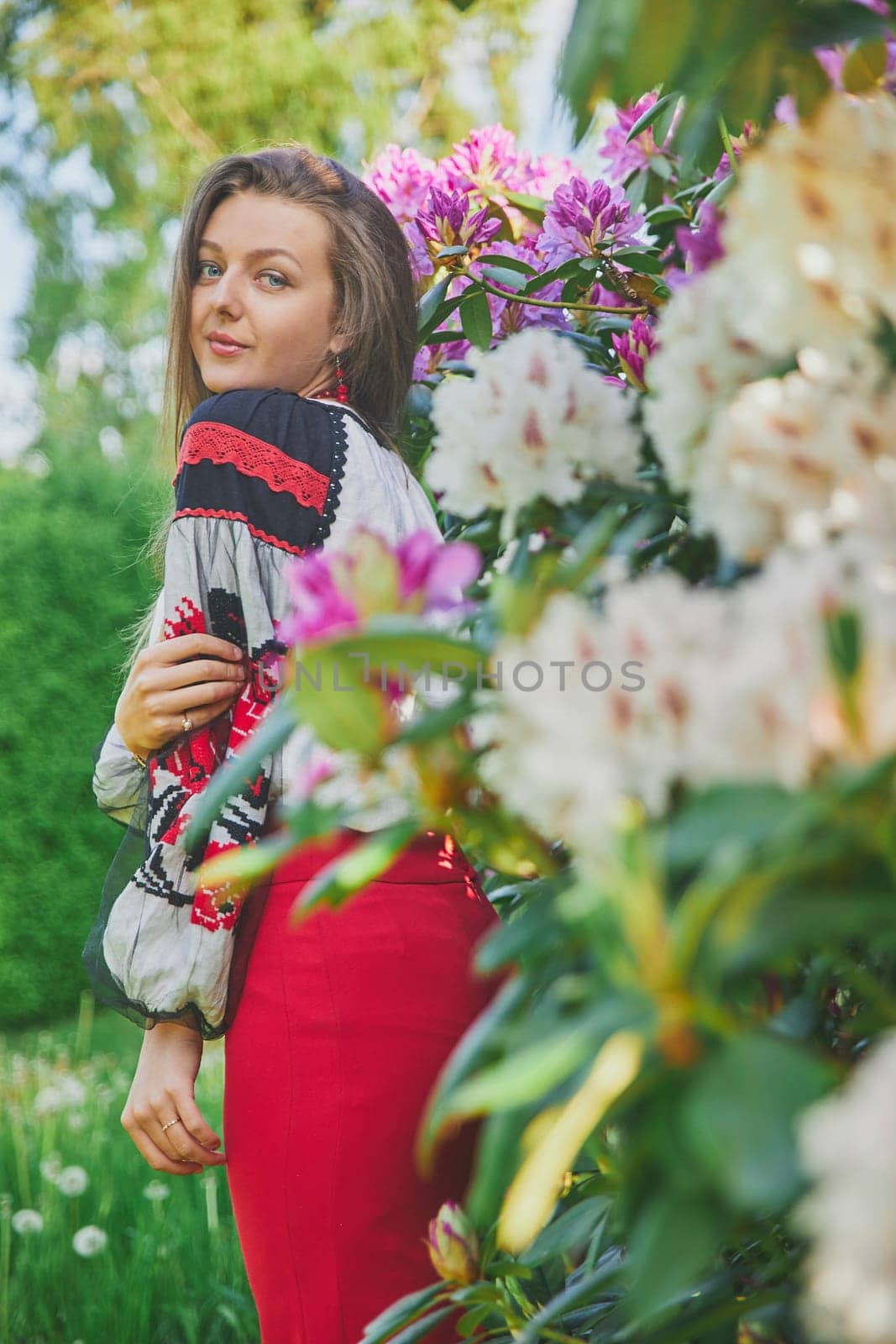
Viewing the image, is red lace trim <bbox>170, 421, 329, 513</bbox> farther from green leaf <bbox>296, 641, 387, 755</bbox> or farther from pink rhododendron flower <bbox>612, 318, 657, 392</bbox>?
green leaf <bbox>296, 641, 387, 755</bbox>

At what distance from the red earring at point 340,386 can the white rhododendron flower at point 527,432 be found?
0.79 m

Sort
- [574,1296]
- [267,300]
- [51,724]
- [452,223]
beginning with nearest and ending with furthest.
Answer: [574,1296]
[267,300]
[452,223]
[51,724]

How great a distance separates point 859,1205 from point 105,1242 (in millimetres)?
2605

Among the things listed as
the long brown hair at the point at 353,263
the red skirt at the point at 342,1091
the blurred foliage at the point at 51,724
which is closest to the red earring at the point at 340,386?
the long brown hair at the point at 353,263

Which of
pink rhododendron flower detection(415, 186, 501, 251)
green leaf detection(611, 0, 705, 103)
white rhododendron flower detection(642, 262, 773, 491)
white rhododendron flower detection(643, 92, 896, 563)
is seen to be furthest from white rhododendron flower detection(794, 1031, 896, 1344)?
pink rhododendron flower detection(415, 186, 501, 251)

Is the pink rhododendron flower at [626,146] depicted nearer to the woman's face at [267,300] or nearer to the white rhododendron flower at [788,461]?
the woman's face at [267,300]

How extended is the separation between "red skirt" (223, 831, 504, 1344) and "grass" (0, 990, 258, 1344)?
1.26 m

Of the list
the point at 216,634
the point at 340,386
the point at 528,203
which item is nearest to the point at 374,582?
the point at 216,634

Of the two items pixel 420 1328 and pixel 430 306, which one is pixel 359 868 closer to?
pixel 420 1328

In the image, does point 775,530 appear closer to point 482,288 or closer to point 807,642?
point 807,642

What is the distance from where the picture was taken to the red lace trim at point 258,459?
4.41 feet

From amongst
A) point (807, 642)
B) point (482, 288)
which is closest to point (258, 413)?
point (482, 288)

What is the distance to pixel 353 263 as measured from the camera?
5.29 ft

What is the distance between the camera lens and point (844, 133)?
63 cm
